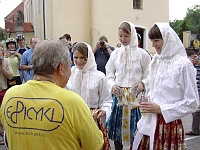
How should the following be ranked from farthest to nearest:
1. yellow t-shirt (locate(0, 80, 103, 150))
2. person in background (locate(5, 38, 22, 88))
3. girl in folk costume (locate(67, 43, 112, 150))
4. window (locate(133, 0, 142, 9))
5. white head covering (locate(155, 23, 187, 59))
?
window (locate(133, 0, 142, 9)) < person in background (locate(5, 38, 22, 88)) < girl in folk costume (locate(67, 43, 112, 150)) < white head covering (locate(155, 23, 187, 59)) < yellow t-shirt (locate(0, 80, 103, 150))

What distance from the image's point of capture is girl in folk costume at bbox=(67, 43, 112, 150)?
3.17 metres

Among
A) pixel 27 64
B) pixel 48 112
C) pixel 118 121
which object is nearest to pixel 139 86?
pixel 118 121

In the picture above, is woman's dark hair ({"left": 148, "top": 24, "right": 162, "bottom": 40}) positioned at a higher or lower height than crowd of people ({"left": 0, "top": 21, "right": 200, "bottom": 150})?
higher

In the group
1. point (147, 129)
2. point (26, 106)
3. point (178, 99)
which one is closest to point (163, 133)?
point (147, 129)

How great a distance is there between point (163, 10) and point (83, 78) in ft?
69.0

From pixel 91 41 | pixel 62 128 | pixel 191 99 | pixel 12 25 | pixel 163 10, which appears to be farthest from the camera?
pixel 12 25

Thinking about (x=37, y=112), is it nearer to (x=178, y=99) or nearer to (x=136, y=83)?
(x=178, y=99)

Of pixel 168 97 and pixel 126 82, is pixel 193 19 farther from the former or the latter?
pixel 168 97

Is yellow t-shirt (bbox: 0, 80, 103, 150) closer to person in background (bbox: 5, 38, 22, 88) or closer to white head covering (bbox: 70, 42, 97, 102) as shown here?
white head covering (bbox: 70, 42, 97, 102)

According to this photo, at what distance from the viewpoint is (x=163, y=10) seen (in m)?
23.2

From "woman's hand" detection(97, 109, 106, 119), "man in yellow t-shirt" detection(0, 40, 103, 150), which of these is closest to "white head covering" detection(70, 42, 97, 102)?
"woman's hand" detection(97, 109, 106, 119)

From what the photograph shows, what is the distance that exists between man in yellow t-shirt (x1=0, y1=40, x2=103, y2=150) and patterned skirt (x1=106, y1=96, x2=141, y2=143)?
219cm

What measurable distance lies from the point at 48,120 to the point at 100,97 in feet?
5.40

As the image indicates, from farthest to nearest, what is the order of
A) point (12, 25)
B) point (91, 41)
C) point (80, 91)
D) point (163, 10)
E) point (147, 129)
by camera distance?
1. point (12, 25)
2. point (163, 10)
3. point (91, 41)
4. point (80, 91)
5. point (147, 129)
